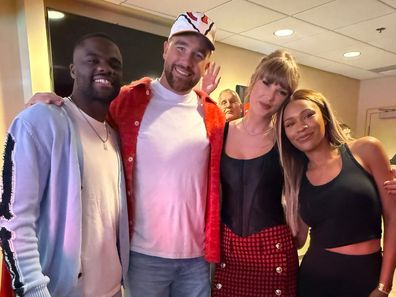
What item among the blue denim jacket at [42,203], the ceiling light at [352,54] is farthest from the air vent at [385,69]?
the blue denim jacket at [42,203]

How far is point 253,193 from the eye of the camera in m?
1.37

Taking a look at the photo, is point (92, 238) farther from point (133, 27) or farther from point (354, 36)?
point (354, 36)

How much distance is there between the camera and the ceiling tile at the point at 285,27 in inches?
117

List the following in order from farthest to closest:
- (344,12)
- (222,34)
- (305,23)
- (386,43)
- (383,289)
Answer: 1. (386,43)
2. (222,34)
3. (305,23)
4. (344,12)
5. (383,289)

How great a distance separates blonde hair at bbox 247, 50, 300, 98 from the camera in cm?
138

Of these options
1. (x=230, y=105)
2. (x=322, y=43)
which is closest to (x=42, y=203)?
(x=230, y=105)

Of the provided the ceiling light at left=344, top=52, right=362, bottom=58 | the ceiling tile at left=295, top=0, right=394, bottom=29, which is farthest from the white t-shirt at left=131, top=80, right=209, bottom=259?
the ceiling light at left=344, top=52, right=362, bottom=58

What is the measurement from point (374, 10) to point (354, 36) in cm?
62

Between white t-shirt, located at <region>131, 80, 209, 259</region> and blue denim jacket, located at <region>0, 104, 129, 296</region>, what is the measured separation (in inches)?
13.0

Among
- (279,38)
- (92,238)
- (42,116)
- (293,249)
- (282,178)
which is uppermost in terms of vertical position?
(279,38)

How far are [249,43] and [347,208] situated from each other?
2.73 m

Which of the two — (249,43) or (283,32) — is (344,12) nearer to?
(283,32)

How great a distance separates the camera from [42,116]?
1.00 metres

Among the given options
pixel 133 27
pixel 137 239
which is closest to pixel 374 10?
pixel 133 27
